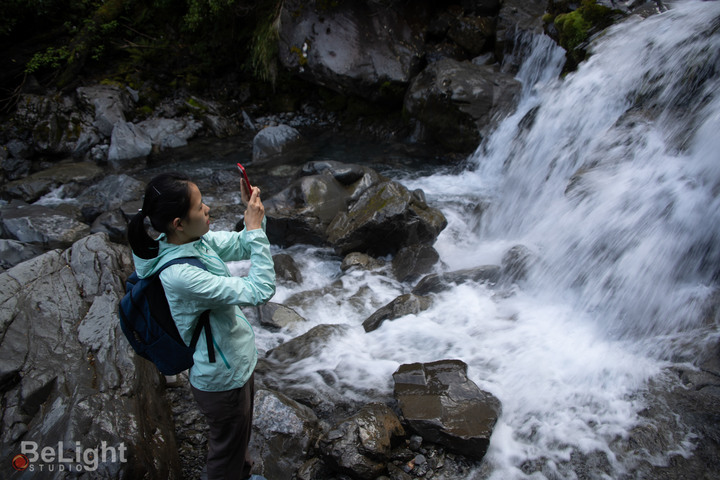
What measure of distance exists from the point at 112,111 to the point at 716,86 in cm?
1287

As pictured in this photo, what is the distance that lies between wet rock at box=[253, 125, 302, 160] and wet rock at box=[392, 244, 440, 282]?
5880 millimetres

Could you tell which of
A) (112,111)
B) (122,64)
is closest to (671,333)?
(112,111)

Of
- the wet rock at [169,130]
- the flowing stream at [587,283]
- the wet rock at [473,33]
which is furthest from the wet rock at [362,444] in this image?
the wet rock at [473,33]

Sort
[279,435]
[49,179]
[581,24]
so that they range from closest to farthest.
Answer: [279,435] < [581,24] < [49,179]

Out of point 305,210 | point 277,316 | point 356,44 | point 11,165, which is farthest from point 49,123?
point 277,316

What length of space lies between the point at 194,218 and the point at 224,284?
369 mm

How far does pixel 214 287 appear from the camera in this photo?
2137mm

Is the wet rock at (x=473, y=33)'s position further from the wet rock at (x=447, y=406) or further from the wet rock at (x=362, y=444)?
the wet rock at (x=362, y=444)

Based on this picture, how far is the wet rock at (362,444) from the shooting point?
10.2ft

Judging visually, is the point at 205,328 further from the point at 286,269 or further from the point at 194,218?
the point at 286,269

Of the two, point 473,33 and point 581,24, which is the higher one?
point 581,24

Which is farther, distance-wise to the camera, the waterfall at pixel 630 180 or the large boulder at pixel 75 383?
the waterfall at pixel 630 180

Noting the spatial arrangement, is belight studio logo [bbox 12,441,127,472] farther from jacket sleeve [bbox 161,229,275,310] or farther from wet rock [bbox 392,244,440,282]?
wet rock [bbox 392,244,440,282]

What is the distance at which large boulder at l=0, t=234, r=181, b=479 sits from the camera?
9.12ft
